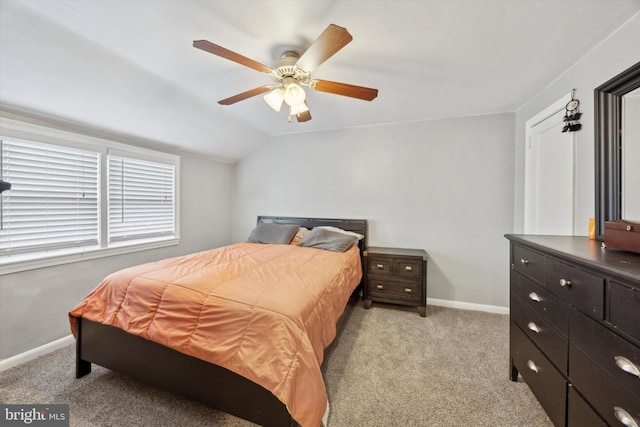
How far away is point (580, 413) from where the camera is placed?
1.05 m

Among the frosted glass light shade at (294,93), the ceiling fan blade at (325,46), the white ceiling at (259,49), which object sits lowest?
the frosted glass light shade at (294,93)

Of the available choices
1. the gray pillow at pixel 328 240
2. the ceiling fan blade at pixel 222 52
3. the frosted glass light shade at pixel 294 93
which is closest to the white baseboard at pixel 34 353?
the gray pillow at pixel 328 240

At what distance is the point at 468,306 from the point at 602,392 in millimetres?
2238

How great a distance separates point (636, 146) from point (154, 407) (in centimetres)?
323

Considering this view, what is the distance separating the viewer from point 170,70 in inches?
77.8

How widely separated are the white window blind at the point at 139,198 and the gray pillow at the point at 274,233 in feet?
3.77

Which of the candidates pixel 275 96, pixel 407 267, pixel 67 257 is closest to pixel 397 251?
pixel 407 267

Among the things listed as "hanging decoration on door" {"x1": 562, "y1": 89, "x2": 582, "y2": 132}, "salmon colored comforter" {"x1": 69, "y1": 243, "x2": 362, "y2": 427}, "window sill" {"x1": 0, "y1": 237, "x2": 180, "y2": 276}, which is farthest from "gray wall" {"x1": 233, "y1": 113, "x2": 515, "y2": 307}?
"window sill" {"x1": 0, "y1": 237, "x2": 180, "y2": 276}

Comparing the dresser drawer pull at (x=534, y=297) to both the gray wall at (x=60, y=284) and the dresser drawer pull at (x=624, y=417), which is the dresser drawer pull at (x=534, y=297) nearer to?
the dresser drawer pull at (x=624, y=417)

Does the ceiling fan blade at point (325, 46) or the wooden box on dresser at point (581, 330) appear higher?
the ceiling fan blade at point (325, 46)

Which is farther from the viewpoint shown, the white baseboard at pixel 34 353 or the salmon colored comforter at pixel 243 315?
the white baseboard at pixel 34 353

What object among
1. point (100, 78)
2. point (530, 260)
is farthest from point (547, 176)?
point (100, 78)

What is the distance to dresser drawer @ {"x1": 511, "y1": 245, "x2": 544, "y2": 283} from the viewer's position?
1354 millimetres

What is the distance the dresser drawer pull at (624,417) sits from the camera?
83cm
